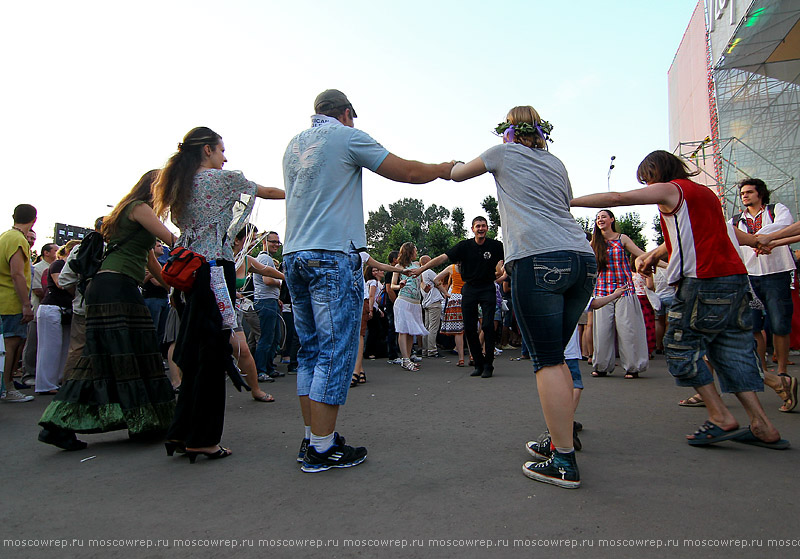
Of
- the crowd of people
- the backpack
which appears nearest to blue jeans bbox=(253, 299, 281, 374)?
the crowd of people

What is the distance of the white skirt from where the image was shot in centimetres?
938

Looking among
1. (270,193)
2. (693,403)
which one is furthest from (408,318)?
(270,193)

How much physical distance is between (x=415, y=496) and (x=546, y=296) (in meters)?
1.27

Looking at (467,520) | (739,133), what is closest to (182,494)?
(467,520)

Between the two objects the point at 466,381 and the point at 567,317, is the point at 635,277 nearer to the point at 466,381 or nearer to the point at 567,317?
the point at 466,381

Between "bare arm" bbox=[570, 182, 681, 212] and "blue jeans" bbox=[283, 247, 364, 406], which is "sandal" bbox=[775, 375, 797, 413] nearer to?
"bare arm" bbox=[570, 182, 681, 212]

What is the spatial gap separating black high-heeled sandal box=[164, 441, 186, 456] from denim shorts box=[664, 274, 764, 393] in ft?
11.1

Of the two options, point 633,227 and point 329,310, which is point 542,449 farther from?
point 633,227

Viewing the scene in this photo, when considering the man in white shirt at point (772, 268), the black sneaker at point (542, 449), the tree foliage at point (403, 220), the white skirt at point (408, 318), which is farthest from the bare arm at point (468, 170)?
the tree foliage at point (403, 220)

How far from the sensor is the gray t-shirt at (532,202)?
298 cm

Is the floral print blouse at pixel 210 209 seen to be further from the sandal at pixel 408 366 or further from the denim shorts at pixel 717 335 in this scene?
the sandal at pixel 408 366

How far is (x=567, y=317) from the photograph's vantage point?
3088 millimetres

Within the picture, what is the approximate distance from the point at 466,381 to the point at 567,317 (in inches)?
166

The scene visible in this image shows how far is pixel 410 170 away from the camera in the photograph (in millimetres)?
3283
